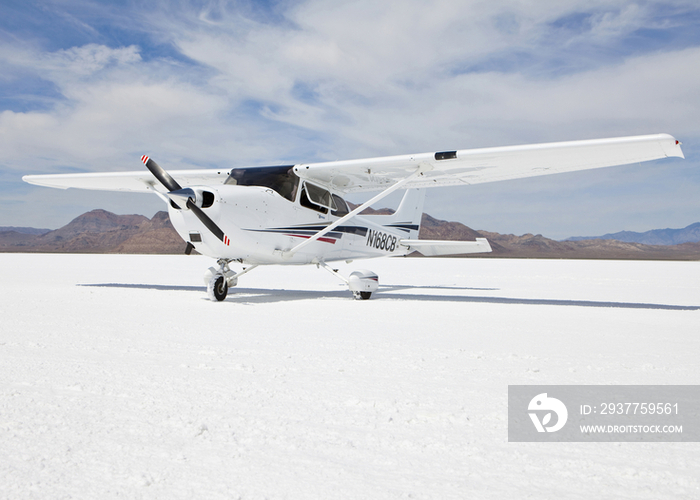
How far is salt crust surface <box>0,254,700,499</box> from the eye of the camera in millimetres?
1709

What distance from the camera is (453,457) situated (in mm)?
1911

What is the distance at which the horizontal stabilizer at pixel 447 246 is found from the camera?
11055mm

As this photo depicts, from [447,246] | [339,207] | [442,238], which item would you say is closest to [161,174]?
[339,207]

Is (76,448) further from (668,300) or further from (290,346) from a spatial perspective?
(668,300)

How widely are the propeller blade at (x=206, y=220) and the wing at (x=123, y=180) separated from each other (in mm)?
3192

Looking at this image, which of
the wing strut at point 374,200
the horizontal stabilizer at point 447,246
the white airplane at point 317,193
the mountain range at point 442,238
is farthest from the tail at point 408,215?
the mountain range at point 442,238

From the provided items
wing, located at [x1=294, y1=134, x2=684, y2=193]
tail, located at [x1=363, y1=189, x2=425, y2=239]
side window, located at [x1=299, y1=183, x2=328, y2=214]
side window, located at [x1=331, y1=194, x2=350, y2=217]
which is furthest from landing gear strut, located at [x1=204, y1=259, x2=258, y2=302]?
tail, located at [x1=363, y1=189, x2=425, y2=239]

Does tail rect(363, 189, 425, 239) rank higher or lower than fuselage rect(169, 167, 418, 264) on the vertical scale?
higher

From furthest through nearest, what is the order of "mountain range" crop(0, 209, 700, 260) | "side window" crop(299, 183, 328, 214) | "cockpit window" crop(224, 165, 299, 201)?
"mountain range" crop(0, 209, 700, 260)
"side window" crop(299, 183, 328, 214)
"cockpit window" crop(224, 165, 299, 201)

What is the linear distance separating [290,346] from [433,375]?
4.93 feet

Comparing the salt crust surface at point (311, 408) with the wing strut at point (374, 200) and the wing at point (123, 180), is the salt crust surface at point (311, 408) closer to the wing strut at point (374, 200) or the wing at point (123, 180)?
the wing strut at point (374, 200)

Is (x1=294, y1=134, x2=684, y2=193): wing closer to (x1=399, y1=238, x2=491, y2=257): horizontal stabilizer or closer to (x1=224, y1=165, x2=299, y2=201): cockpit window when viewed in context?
(x1=224, y1=165, x2=299, y2=201): cockpit window

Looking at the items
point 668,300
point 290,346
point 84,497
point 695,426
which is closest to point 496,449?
point 695,426

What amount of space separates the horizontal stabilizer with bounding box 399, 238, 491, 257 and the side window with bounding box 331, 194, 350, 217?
255cm
